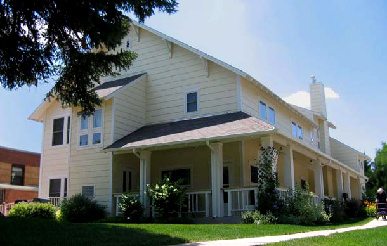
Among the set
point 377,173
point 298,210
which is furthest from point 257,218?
point 377,173

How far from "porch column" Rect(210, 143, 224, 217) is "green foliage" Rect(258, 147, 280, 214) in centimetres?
174

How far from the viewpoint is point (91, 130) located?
2028cm

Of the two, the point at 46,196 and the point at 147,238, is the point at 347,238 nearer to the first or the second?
the point at 147,238

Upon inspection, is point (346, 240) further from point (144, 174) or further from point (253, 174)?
point (144, 174)

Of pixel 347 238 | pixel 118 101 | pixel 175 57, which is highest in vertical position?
pixel 175 57

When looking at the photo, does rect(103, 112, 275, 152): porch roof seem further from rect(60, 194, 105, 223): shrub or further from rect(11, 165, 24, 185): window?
rect(11, 165, 24, 185): window

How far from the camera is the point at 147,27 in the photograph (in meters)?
21.8

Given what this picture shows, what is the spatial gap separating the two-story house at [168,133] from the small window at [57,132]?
0.17 feet

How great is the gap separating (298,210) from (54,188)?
12351mm

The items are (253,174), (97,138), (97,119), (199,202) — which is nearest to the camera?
(199,202)

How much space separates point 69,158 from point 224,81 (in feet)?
27.4

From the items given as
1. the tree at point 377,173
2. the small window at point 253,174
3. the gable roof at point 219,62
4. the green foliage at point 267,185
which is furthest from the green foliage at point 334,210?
the tree at point 377,173

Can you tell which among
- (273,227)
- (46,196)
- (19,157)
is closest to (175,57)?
(46,196)

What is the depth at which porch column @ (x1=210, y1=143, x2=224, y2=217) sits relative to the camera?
16.1 m
